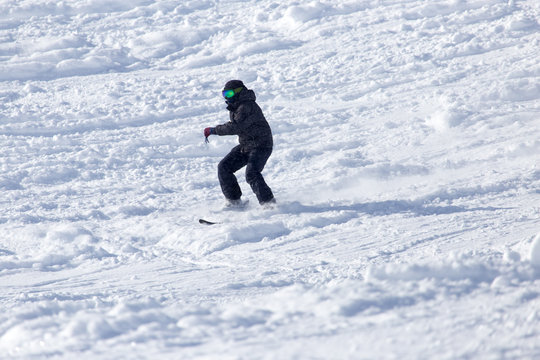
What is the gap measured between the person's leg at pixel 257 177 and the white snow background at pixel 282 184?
0.20m

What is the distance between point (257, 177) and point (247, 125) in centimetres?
55

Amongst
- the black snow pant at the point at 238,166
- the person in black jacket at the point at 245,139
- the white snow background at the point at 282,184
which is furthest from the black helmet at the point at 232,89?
the white snow background at the point at 282,184

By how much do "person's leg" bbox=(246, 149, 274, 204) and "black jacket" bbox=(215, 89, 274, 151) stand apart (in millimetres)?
95

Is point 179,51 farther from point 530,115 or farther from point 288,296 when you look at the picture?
point 288,296

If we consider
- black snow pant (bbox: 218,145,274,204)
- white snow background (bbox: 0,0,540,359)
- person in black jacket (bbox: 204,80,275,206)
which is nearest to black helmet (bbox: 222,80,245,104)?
person in black jacket (bbox: 204,80,275,206)

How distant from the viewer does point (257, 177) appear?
20.2ft

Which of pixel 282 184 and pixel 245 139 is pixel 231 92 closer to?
pixel 245 139

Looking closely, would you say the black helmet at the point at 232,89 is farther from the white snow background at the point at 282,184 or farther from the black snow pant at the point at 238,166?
the white snow background at the point at 282,184

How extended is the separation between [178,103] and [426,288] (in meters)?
8.67

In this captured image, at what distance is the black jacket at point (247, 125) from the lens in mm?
6098

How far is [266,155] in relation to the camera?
6316 millimetres

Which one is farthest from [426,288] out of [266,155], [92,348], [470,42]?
[470,42]

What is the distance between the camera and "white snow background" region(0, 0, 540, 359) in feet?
10.5

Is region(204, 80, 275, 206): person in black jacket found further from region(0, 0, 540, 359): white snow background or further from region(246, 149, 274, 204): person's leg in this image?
region(0, 0, 540, 359): white snow background
